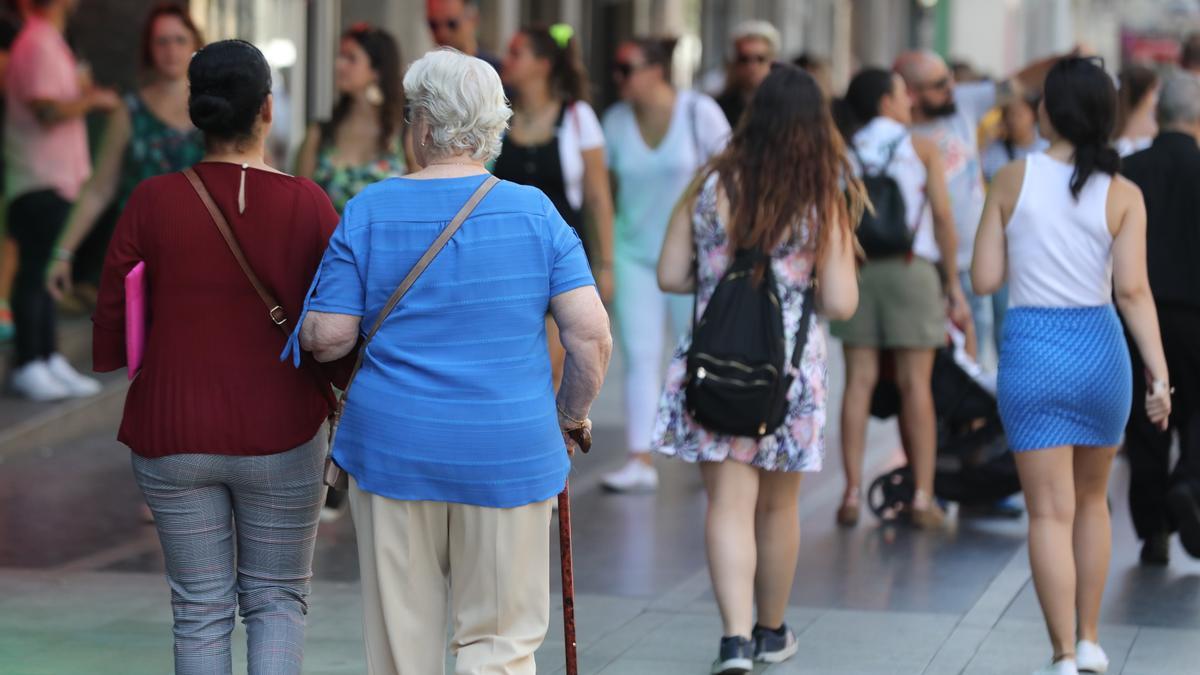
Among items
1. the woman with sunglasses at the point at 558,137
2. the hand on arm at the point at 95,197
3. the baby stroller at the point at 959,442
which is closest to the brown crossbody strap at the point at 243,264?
the hand on arm at the point at 95,197

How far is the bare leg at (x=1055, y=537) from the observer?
5406 mm

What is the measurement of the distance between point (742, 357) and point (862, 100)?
2802mm

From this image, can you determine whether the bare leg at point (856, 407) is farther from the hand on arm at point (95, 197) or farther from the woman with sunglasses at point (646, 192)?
the hand on arm at point (95, 197)

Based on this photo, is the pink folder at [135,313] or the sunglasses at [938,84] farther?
the sunglasses at [938,84]

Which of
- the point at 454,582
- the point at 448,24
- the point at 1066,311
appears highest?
the point at 448,24

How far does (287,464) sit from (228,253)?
0.50 m

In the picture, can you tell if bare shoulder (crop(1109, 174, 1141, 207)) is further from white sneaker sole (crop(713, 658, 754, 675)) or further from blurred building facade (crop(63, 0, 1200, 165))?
blurred building facade (crop(63, 0, 1200, 165))

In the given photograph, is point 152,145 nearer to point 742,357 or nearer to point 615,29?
point 742,357

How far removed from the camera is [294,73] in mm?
13812

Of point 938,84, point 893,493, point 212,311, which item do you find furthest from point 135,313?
point 938,84

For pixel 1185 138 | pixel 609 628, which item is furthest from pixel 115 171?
pixel 1185 138

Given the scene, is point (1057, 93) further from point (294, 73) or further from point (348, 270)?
point (294, 73)

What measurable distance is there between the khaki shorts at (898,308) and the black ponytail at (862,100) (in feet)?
1.92

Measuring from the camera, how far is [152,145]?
7.84 m
